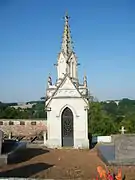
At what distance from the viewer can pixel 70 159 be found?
1582cm

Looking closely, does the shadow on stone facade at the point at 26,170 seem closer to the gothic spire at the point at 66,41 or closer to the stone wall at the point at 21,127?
the gothic spire at the point at 66,41

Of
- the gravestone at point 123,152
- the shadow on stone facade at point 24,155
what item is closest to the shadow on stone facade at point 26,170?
the shadow on stone facade at point 24,155

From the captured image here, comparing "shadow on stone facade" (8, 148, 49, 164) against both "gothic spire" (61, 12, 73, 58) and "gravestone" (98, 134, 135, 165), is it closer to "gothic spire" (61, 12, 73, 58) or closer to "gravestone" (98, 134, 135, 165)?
"gravestone" (98, 134, 135, 165)

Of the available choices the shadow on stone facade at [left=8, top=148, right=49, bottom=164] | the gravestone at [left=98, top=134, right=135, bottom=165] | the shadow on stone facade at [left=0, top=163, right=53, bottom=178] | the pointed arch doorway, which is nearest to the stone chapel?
the pointed arch doorway

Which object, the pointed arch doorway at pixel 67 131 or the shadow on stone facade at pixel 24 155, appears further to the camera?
the pointed arch doorway at pixel 67 131

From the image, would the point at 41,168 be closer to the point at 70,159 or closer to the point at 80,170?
the point at 80,170

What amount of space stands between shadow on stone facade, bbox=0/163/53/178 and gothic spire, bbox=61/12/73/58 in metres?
10.6

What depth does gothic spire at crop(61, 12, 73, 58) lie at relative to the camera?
22.8 m

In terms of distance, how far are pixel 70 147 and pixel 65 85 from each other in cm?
412

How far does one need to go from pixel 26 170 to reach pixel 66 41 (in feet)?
41.2

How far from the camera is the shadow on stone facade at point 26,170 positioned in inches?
→ 462

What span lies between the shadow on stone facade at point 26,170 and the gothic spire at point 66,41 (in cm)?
1064

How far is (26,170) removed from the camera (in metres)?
12.7

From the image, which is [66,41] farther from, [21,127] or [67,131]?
[21,127]
